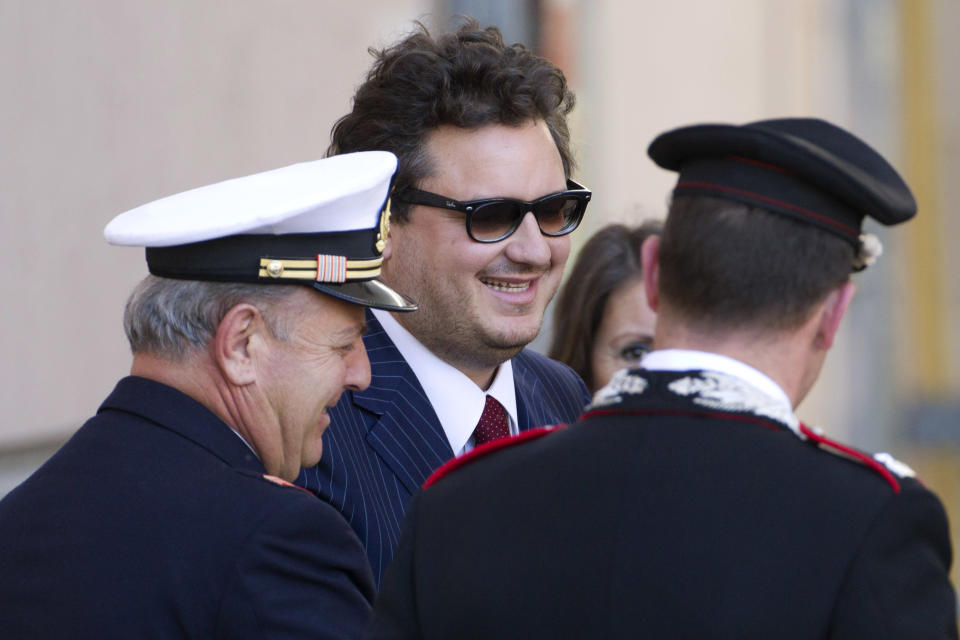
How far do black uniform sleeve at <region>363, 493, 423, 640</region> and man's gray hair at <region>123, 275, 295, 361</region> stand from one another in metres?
0.49

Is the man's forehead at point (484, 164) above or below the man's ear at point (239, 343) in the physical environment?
above

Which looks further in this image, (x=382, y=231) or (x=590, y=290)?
(x=590, y=290)

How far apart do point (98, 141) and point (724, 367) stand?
323 cm

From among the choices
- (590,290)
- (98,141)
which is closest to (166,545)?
(590,290)

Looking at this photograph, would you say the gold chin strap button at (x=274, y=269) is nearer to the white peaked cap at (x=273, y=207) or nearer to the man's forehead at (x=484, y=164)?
the white peaked cap at (x=273, y=207)

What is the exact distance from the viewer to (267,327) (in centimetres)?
220

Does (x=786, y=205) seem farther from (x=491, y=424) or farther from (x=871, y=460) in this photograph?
(x=491, y=424)

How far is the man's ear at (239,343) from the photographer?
7.07 ft

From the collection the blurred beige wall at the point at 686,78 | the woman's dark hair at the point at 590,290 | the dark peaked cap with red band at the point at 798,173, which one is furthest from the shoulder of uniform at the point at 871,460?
the blurred beige wall at the point at 686,78

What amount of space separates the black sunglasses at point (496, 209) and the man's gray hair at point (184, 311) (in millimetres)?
791

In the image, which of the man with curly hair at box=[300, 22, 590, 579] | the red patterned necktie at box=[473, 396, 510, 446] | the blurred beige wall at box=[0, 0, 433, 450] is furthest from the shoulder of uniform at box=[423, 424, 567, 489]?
the blurred beige wall at box=[0, 0, 433, 450]

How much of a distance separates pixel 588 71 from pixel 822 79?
71.4 inches

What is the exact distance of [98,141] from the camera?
447 cm

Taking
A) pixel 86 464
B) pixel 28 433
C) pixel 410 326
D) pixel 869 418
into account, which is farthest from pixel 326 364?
pixel 869 418
